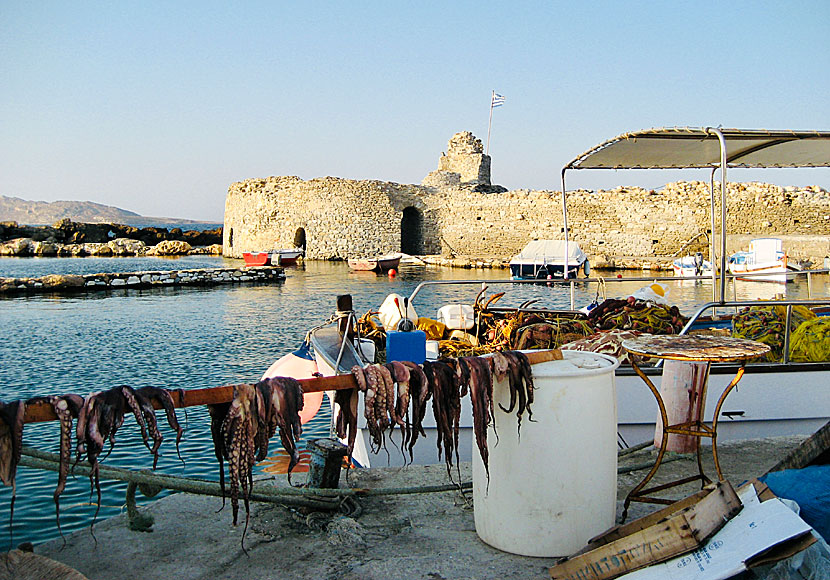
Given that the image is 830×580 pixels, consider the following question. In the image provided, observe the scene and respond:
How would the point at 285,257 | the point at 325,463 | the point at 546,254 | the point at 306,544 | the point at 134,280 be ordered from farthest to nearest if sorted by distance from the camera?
the point at 285,257, the point at 134,280, the point at 546,254, the point at 325,463, the point at 306,544

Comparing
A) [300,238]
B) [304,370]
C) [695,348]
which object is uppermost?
[300,238]

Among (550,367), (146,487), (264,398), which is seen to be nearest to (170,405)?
(264,398)

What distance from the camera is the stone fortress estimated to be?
33125 mm

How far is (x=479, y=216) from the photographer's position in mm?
39625

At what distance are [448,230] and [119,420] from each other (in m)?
38.8

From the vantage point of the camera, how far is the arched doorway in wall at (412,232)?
4262 centimetres

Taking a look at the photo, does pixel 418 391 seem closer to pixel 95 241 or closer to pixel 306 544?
pixel 306 544

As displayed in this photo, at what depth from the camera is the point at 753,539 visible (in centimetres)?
239

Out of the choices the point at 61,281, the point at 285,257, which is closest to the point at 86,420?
the point at 61,281

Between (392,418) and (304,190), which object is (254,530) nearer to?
(392,418)

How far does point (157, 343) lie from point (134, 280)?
48.2ft

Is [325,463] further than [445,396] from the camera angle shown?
Yes

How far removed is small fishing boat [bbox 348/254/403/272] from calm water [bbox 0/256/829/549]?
4615 millimetres

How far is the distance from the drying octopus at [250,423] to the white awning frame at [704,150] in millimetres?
4138
